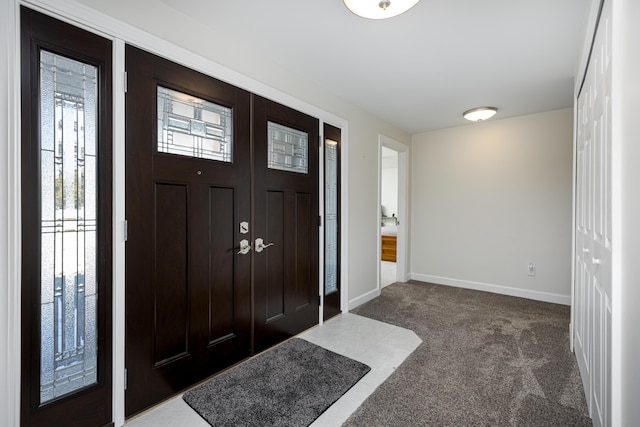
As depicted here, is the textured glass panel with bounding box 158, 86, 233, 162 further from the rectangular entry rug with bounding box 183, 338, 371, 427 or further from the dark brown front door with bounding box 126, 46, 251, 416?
the rectangular entry rug with bounding box 183, 338, 371, 427

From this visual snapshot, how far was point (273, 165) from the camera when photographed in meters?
2.48

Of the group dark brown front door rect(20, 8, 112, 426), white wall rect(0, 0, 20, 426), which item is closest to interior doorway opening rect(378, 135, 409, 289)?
dark brown front door rect(20, 8, 112, 426)

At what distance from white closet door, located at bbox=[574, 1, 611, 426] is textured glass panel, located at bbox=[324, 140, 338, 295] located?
2038 mm

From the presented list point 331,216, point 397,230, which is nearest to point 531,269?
point 397,230

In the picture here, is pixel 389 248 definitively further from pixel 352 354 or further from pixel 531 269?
pixel 352 354

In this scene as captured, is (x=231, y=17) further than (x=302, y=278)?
No

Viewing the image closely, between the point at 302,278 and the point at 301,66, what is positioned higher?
the point at 301,66

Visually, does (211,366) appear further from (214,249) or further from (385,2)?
(385,2)

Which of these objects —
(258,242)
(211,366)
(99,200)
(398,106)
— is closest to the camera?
(99,200)

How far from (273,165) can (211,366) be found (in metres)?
1.59

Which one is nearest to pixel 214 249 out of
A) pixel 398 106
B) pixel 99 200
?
pixel 99 200

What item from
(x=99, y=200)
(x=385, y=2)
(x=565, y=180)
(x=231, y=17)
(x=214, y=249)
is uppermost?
(x=231, y=17)

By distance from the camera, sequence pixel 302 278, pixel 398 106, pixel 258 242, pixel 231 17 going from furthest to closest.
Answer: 1. pixel 398 106
2. pixel 302 278
3. pixel 258 242
4. pixel 231 17

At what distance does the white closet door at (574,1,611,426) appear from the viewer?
48.9 inches
